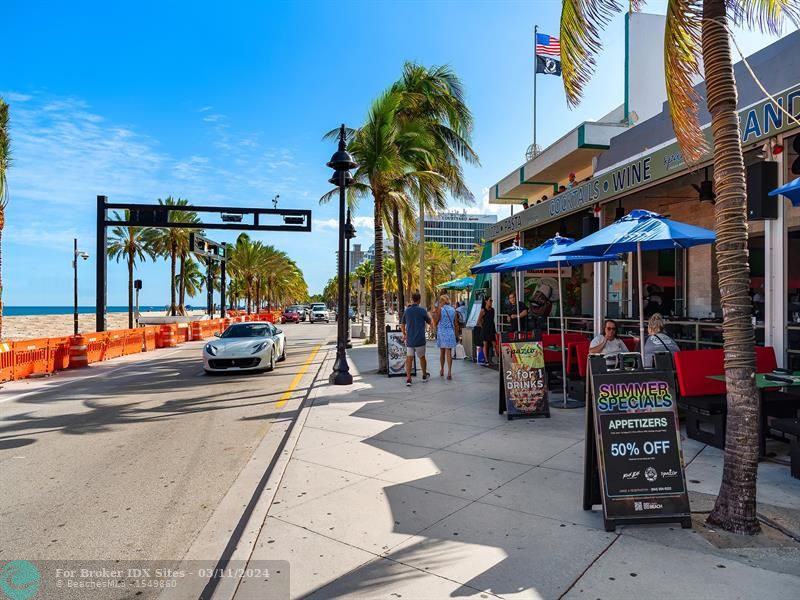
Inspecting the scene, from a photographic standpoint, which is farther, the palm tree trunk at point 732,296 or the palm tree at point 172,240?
the palm tree at point 172,240

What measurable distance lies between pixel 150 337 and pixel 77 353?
6.65 metres

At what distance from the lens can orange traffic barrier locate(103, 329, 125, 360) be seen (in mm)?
17703

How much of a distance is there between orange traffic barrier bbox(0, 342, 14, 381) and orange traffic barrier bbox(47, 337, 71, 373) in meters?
1.48

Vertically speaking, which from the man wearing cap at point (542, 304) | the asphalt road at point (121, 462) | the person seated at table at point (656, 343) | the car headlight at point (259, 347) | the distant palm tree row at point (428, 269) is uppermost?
the distant palm tree row at point (428, 269)

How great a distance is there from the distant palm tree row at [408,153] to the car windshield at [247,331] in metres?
3.37

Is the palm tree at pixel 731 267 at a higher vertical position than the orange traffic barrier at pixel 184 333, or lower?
higher

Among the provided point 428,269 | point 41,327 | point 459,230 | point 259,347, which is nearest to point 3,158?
point 259,347

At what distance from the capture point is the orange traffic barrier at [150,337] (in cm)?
2120

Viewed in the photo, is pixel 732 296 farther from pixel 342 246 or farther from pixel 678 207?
pixel 678 207

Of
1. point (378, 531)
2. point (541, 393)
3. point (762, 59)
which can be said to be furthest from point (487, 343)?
point (378, 531)

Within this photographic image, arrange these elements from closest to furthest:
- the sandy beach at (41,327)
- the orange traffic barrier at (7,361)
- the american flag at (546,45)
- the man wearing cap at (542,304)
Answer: the orange traffic barrier at (7,361) → the man wearing cap at (542,304) → the american flag at (546,45) → the sandy beach at (41,327)

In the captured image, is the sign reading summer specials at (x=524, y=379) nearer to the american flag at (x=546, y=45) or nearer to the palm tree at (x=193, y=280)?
the american flag at (x=546, y=45)

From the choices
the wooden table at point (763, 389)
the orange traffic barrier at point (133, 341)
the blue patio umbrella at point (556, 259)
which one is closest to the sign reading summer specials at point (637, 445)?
the wooden table at point (763, 389)

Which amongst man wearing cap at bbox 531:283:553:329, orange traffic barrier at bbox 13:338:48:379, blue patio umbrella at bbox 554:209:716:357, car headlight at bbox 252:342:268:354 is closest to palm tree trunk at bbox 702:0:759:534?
blue patio umbrella at bbox 554:209:716:357
